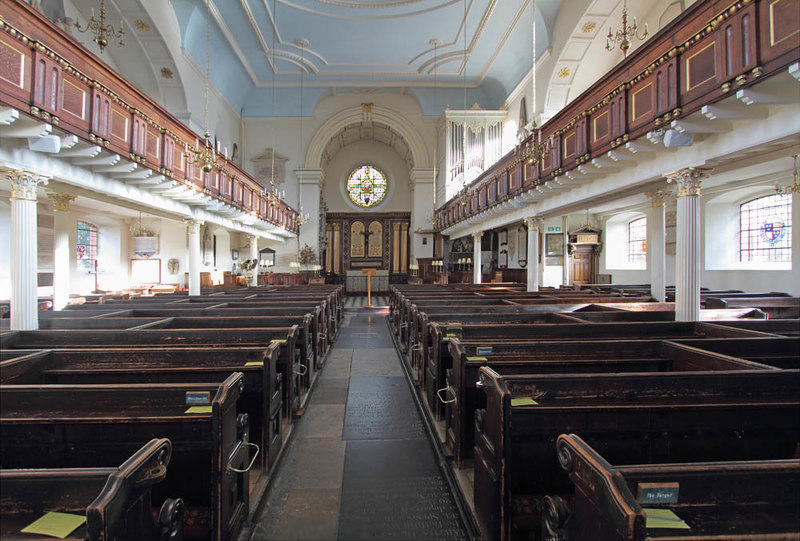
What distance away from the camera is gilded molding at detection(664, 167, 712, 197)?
4.89 metres

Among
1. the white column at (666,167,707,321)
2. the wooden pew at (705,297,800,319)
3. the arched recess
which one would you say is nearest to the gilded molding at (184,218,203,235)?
the white column at (666,167,707,321)

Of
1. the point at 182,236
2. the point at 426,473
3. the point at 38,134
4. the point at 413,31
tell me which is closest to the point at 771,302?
the point at 426,473

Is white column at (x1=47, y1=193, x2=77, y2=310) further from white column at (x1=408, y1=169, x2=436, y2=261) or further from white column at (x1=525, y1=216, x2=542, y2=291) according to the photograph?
white column at (x1=408, y1=169, x2=436, y2=261)

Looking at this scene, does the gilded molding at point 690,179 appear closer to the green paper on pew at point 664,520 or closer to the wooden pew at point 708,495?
the wooden pew at point 708,495

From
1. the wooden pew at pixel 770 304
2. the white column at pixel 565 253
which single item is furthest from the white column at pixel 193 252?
the white column at pixel 565 253

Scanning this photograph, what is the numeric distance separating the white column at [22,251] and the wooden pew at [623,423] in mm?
5710

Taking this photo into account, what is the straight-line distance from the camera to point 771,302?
7.29 metres

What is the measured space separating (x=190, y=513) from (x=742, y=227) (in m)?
12.9

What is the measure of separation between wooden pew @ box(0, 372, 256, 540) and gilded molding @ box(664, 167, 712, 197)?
566 cm

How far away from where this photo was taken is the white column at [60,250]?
7172mm

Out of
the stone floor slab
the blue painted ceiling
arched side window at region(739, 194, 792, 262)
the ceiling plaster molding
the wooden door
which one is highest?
the blue painted ceiling

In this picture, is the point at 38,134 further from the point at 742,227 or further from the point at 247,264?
the point at 742,227

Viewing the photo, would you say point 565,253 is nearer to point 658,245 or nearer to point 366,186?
point 658,245

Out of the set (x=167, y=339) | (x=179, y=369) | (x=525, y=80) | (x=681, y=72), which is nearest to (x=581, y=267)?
(x=525, y=80)
